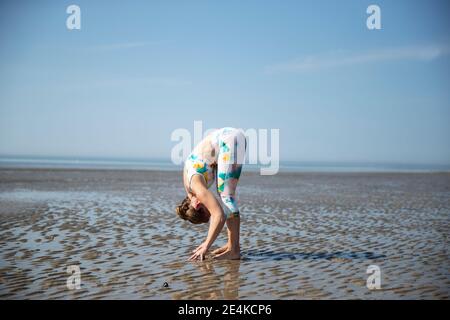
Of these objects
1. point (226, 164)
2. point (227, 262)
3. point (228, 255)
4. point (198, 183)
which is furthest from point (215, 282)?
point (226, 164)

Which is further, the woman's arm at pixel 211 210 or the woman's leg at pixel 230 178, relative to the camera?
the woman's leg at pixel 230 178

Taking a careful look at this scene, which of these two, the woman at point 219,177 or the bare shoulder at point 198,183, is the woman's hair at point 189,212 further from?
the bare shoulder at point 198,183

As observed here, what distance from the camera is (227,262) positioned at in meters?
5.92

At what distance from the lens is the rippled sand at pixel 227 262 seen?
475 centimetres

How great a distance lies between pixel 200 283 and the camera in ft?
16.3

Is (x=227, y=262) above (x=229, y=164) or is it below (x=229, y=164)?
below

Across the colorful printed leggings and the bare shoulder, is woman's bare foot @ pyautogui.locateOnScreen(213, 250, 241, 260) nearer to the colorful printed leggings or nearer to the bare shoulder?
the colorful printed leggings

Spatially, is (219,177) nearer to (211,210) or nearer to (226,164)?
(226,164)

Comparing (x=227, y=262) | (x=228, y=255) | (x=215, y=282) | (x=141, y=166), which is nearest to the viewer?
(x=215, y=282)

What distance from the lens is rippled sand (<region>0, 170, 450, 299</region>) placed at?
4.75 metres

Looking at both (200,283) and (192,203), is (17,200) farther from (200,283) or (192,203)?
(200,283)

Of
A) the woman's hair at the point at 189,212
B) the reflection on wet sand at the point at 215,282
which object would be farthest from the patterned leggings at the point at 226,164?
the reflection on wet sand at the point at 215,282
